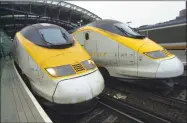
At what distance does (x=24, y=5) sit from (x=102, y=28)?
21.5 meters

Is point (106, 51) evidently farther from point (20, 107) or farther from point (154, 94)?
point (20, 107)

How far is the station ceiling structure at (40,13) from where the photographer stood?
1039 inches

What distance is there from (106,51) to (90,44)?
944 mm

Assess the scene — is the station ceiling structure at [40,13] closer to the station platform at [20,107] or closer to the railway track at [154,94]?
the railway track at [154,94]

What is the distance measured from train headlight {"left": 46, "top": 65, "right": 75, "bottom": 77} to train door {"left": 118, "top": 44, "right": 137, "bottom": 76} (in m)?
2.81

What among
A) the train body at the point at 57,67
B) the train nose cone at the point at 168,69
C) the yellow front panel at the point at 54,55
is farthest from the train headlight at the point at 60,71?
the train nose cone at the point at 168,69

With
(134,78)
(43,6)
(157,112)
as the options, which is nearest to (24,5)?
(43,6)

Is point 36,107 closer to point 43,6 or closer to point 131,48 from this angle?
point 131,48

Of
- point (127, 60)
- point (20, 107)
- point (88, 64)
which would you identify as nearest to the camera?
point (20, 107)

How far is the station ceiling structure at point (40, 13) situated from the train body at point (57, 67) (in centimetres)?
1987

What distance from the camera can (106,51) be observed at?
26.5 ft

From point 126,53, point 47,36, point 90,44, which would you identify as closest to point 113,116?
point 126,53

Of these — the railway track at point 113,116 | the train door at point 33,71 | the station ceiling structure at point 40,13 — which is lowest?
the railway track at point 113,116

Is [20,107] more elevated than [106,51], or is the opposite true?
[106,51]
